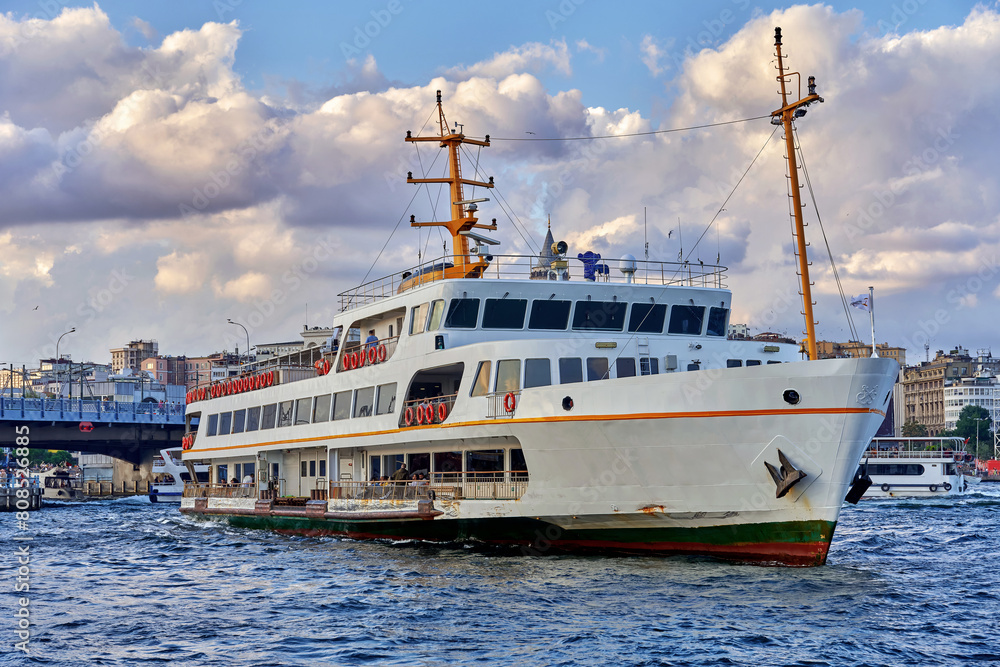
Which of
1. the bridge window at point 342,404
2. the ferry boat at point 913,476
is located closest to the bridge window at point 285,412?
the bridge window at point 342,404

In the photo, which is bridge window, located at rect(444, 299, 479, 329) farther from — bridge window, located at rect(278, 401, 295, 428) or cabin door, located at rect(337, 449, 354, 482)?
bridge window, located at rect(278, 401, 295, 428)

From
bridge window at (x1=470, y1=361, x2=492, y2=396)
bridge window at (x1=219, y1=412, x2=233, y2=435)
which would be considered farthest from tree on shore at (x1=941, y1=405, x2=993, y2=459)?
bridge window at (x1=470, y1=361, x2=492, y2=396)

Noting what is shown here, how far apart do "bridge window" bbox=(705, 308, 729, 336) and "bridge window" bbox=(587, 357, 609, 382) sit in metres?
5.05

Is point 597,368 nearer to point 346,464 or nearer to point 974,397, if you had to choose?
point 346,464

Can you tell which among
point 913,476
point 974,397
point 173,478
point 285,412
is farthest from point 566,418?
point 974,397

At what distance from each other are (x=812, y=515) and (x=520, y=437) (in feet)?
22.0

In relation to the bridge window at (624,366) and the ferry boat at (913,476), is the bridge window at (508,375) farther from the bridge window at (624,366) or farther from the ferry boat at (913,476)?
the ferry boat at (913,476)

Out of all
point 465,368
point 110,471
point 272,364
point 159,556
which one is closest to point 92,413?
point 110,471

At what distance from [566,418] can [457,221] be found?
12.2m

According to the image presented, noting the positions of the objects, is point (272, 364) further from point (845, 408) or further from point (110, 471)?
point (110, 471)

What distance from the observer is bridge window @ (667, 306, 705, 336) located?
27.7 meters

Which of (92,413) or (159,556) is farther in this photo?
(92,413)

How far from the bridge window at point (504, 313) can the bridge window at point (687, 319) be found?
4.13 meters

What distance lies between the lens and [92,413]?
3433 inches
